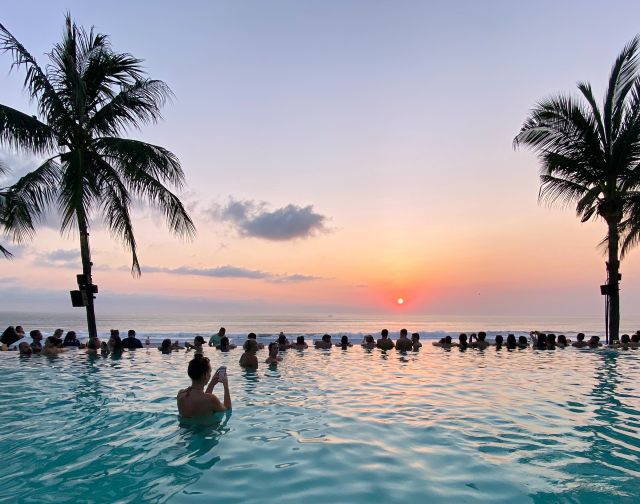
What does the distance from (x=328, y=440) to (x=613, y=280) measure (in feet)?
65.2

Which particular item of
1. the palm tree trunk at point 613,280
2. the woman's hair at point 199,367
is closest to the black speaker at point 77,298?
the woman's hair at point 199,367

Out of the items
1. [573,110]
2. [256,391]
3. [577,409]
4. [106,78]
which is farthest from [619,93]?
[106,78]

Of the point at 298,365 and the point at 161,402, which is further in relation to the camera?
the point at 298,365

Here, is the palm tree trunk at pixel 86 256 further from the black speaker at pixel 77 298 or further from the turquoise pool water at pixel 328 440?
the turquoise pool water at pixel 328 440

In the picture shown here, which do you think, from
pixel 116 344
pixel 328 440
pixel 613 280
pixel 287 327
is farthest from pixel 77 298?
pixel 287 327

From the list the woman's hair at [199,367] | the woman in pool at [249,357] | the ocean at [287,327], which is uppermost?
the woman's hair at [199,367]

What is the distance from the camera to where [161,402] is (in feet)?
29.6

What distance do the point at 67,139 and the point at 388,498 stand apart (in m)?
18.2

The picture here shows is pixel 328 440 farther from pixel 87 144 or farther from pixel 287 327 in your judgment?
pixel 287 327

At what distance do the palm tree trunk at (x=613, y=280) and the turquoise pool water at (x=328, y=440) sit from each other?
33.9 feet

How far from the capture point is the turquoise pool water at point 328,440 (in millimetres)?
4699

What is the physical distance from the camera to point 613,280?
2084 cm

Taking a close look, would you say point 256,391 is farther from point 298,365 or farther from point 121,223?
point 121,223

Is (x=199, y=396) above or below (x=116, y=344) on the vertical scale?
above
